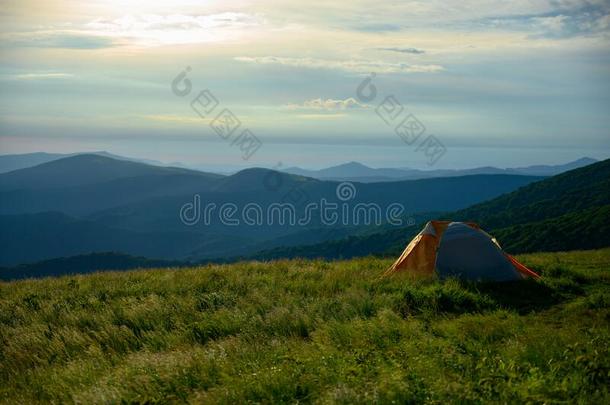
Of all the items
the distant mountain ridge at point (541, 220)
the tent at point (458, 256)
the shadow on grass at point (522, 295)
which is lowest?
the distant mountain ridge at point (541, 220)

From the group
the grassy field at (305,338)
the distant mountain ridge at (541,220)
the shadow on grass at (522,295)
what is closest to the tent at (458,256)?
the shadow on grass at (522,295)

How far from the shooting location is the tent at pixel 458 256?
1455 centimetres

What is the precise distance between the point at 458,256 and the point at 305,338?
685cm

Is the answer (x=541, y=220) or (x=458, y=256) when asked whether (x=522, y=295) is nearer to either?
(x=458, y=256)

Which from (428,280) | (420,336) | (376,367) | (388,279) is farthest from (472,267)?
(376,367)

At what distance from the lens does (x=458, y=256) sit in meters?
14.9

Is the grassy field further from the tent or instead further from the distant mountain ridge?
the distant mountain ridge

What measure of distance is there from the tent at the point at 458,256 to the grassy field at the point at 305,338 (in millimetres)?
701

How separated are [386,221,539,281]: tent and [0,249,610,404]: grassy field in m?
0.70

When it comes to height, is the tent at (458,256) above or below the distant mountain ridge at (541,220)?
above

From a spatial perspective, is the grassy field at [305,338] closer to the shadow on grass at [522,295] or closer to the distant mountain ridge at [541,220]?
the shadow on grass at [522,295]

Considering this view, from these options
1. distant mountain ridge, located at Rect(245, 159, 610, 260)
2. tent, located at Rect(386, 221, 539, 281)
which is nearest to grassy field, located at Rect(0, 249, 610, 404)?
tent, located at Rect(386, 221, 539, 281)

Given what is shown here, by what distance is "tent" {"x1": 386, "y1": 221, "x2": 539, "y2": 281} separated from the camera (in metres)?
14.6

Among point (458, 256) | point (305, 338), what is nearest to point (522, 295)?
point (458, 256)
